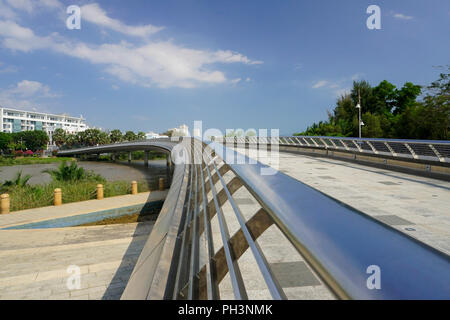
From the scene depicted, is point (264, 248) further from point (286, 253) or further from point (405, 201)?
point (405, 201)

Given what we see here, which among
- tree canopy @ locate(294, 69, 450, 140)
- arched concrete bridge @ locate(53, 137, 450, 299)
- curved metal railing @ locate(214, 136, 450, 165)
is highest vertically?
tree canopy @ locate(294, 69, 450, 140)

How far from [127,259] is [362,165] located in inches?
507

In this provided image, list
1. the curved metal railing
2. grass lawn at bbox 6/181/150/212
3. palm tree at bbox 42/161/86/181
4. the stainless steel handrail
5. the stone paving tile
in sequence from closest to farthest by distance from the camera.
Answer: the stainless steel handrail < the stone paving tile < the curved metal railing < grass lawn at bbox 6/181/150/212 < palm tree at bbox 42/161/86/181

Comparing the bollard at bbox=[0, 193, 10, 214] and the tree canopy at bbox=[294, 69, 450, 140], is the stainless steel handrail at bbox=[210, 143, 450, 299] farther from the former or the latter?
the tree canopy at bbox=[294, 69, 450, 140]

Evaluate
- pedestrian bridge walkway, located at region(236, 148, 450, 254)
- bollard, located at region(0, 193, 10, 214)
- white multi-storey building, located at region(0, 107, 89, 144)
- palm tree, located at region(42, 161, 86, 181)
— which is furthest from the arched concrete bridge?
white multi-storey building, located at region(0, 107, 89, 144)

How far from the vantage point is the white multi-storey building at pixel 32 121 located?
89.9 metres

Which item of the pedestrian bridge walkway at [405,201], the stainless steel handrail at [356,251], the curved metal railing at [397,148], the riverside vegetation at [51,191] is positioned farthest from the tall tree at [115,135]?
the stainless steel handrail at [356,251]

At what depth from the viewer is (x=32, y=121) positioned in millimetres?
99000

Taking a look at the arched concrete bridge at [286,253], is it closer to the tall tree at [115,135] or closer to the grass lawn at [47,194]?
the grass lawn at [47,194]

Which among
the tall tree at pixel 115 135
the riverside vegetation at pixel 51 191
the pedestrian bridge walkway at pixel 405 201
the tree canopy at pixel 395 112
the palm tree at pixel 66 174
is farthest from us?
the tall tree at pixel 115 135

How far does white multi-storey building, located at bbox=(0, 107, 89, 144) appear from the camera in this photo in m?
89.9

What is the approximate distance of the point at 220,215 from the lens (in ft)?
6.26
